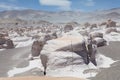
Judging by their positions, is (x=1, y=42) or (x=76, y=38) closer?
(x=76, y=38)

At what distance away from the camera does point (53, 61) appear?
16.4 meters

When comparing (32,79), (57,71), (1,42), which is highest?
(32,79)

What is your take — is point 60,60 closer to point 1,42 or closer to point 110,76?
point 110,76

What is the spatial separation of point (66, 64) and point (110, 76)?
277 centimetres

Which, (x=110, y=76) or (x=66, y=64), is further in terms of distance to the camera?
(x=66, y=64)

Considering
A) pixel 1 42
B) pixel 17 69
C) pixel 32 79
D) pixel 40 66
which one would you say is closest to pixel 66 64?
pixel 40 66

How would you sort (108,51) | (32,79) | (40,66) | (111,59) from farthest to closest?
(108,51) < (111,59) < (40,66) < (32,79)

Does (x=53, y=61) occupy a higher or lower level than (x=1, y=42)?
higher

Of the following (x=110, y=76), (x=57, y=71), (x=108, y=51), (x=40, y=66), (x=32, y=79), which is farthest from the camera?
(x=108, y=51)

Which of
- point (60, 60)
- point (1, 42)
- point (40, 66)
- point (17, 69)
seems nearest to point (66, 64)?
point (60, 60)

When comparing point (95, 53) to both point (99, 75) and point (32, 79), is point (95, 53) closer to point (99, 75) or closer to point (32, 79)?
point (99, 75)

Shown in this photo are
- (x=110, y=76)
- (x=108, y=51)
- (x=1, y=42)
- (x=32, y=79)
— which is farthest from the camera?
(x=1, y=42)

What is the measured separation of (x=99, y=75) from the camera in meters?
14.6

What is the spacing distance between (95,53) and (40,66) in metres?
3.11
